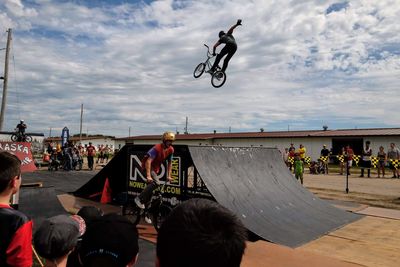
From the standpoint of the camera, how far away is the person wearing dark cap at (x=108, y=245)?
4.75 ft

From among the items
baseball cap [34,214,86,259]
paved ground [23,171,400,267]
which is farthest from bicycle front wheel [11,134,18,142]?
baseball cap [34,214,86,259]

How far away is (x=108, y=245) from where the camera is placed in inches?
57.5

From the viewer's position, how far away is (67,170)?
62.7ft

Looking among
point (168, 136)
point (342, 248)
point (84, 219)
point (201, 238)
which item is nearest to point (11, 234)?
point (84, 219)

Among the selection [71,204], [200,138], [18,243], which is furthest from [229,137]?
[18,243]

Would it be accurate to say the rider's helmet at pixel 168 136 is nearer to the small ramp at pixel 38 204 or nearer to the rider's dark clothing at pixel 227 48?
the small ramp at pixel 38 204

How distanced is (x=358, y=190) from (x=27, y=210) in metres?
11.4

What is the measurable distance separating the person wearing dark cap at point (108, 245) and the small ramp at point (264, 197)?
4524mm

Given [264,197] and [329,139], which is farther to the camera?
[329,139]

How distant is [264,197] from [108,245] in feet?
20.9

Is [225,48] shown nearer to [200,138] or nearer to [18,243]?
[18,243]

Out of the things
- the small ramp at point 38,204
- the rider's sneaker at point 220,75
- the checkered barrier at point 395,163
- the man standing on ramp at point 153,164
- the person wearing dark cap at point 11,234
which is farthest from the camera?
the checkered barrier at point 395,163

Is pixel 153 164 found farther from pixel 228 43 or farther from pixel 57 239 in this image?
pixel 228 43

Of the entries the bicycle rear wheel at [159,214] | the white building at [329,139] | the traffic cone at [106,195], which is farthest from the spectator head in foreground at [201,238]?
the white building at [329,139]
